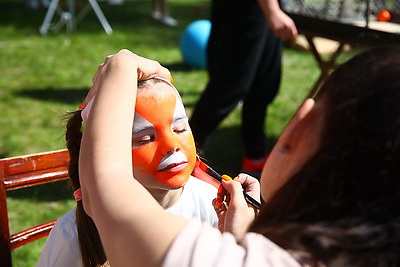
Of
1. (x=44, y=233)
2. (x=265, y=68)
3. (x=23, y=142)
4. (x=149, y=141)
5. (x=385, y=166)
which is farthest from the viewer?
(x=23, y=142)

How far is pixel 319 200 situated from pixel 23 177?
3.16 ft

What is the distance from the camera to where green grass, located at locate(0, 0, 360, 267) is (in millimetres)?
2930

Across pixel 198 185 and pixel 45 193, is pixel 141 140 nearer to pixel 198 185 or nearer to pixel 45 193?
pixel 198 185

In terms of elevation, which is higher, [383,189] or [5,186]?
[383,189]

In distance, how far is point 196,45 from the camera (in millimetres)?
5117

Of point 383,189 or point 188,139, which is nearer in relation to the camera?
point 383,189

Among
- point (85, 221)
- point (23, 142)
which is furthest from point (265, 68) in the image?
point (85, 221)

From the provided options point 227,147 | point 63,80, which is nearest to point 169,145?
→ point 227,147

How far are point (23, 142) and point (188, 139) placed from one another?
2.55m

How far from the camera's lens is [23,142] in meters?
3.58

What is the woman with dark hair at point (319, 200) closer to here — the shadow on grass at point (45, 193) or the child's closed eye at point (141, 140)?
the child's closed eye at point (141, 140)

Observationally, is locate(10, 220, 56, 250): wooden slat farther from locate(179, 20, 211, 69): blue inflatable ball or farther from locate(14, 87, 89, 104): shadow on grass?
locate(179, 20, 211, 69): blue inflatable ball

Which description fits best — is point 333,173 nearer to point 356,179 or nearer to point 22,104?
point 356,179

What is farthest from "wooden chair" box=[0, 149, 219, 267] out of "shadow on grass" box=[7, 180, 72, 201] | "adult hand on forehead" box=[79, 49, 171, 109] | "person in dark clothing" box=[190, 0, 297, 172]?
"shadow on grass" box=[7, 180, 72, 201]
